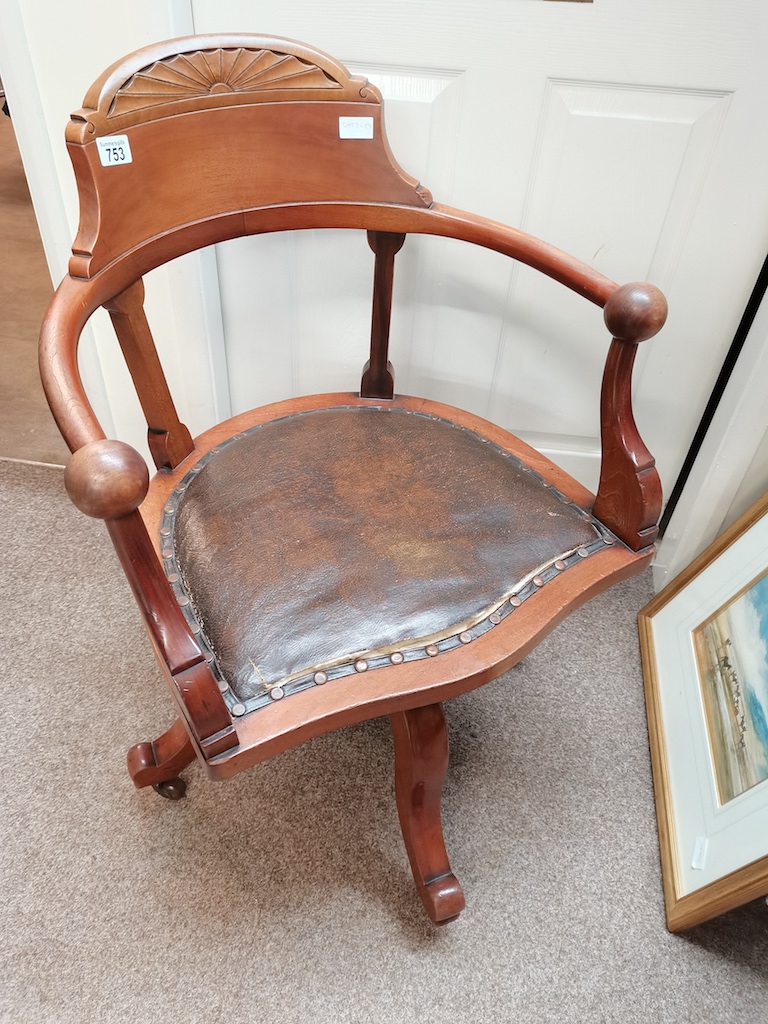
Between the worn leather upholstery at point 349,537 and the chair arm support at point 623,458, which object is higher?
the chair arm support at point 623,458

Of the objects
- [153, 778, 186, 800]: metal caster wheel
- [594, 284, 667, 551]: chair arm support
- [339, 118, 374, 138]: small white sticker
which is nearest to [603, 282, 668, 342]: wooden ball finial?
[594, 284, 667, 551]: chair arm support

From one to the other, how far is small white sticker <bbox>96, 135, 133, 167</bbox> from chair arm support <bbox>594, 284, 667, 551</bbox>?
1.57 ft

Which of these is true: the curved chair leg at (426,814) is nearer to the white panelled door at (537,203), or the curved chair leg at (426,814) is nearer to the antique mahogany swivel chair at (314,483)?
the antique mahogany swivel chair at (314,483)

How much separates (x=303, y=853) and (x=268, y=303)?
2.60 feet

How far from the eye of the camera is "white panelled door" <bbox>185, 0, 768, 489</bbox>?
875 millimetres

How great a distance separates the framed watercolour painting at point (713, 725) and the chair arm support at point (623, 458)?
1.06ft

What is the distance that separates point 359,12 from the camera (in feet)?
2.87

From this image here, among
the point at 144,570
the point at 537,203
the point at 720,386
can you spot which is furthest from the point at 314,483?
the point at 720,386

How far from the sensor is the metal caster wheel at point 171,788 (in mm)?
979

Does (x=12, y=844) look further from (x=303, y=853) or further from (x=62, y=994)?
(x=303, y=853)

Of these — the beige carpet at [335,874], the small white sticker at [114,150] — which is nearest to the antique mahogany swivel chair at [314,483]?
the small white sticker at [114,150]

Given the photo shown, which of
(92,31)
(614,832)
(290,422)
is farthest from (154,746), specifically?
(92,31)

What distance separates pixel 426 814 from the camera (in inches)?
34.2

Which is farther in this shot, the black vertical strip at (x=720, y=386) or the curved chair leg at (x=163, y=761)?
the black vertical strip at (x=720, y=386)
